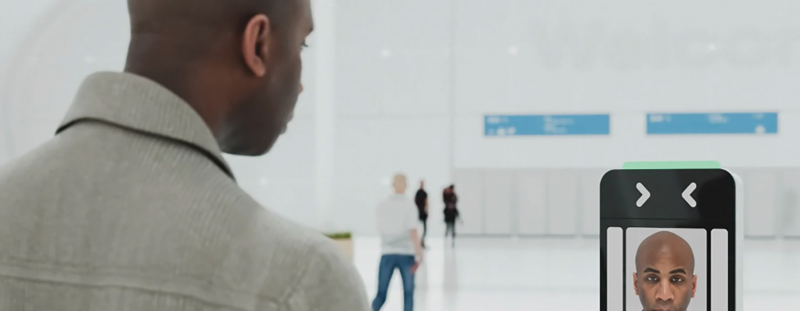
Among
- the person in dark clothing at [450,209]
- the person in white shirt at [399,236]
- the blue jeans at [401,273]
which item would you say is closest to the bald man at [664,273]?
the person in white shirt at [399,236]

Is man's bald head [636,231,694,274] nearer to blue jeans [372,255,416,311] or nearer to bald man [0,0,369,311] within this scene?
bald man [0,0,369,311]

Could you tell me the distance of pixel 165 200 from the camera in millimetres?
693

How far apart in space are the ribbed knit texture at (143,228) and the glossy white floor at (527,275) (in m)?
7.35

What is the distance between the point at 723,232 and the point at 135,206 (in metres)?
1.20

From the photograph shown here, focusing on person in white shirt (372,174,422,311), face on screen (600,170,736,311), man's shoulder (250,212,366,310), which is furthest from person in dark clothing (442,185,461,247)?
man's shoulder (250,212,366,310)

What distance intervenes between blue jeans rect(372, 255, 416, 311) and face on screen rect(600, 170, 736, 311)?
485 cm

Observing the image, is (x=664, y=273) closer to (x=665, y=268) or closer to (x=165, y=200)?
(x=665, y=268)

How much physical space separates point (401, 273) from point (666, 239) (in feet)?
16.4

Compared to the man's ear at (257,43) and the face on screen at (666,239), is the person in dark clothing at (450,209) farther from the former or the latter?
the man's ear at (257,43)

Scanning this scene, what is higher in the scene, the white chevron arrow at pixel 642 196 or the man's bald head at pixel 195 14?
the man's bald head at pixel 195 14

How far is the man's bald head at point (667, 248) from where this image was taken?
1.58 m

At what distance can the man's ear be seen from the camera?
2.57 ft

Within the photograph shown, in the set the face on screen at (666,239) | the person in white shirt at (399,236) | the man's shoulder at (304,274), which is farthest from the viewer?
the person in white shirt at (399,236)

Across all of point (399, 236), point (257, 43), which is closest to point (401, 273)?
point (399, 236)
